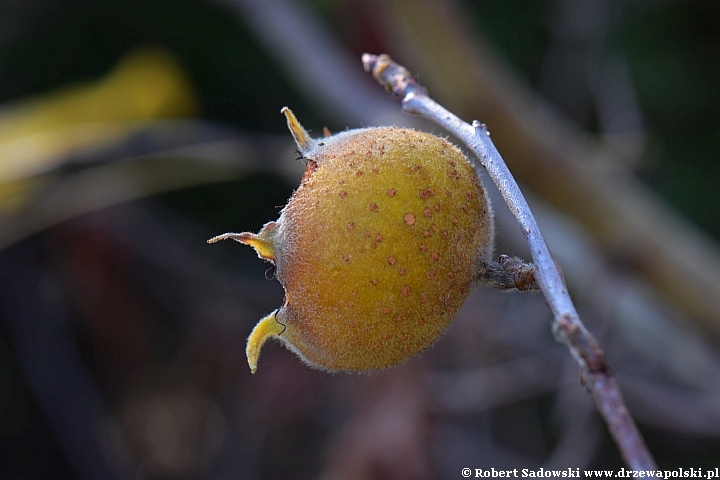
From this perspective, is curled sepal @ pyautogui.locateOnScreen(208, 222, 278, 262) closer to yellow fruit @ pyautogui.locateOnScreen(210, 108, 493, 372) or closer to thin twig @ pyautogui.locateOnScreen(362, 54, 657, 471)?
yellow fruit @ pyautogui.locateOnScreen(210, 108, 493, 372)

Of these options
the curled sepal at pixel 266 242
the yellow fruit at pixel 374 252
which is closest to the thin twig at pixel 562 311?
the yellow fruit at pixel 374 252

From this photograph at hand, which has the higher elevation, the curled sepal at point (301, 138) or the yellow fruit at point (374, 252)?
the curled sepal at point (301, 138)

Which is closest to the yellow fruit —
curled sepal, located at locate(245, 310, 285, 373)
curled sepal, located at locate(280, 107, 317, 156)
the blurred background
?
curled sepal, located at locate(245, 310, 285, 373)

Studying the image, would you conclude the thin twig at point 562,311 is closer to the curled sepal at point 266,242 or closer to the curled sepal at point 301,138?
the curled sepal at point 301,138

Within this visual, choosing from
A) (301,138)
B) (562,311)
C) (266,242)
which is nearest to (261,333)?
(266,242)

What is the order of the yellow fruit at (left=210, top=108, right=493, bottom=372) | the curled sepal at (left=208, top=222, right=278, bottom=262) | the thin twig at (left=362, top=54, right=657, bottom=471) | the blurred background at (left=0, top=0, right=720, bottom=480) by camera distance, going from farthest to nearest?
the blurred background at (left=0, top=0, right=720, bottom=480) < the curled sepal at (left=208, top=222, right=278, bottom=262) < the yellow fruit at (left=210, top=108, right=493, bottom=372) < the thin twig at (left=362, top=54, right=657, bottom=471)

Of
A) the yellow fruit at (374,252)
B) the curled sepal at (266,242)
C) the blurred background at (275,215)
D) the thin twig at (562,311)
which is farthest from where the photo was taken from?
the blurred background at (275,215)

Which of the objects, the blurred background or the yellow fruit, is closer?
the yellow fruit

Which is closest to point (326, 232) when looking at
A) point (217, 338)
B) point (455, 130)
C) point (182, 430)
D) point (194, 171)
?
point (455, 130)
